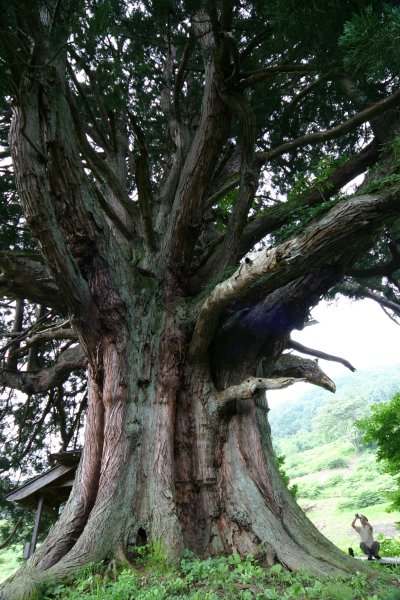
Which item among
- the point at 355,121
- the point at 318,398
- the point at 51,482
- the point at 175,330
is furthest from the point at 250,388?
the point at 318,398

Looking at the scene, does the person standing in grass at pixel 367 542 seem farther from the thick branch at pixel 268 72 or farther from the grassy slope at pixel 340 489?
the grassy slope at pixel 340 489

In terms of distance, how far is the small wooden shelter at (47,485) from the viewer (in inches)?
192

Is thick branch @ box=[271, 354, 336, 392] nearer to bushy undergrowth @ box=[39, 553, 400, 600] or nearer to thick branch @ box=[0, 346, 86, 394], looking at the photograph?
bushy undergrowth @ box=[39, 553, 400, 600]

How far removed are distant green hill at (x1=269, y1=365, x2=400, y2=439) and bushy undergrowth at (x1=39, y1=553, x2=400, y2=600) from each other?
61132 millimetres

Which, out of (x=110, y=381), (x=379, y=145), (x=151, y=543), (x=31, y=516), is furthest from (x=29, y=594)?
(x=31, y=516)

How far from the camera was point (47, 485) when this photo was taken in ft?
16.3

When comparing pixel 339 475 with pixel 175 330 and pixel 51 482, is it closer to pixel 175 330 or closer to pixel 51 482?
pixel 51 482

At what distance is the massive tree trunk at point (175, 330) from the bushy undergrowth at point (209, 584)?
158mm

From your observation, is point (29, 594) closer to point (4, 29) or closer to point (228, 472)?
point (228, 472)

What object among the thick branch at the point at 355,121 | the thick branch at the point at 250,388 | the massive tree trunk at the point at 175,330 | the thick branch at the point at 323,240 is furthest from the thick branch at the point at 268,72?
the thick branch at the point at 250,388

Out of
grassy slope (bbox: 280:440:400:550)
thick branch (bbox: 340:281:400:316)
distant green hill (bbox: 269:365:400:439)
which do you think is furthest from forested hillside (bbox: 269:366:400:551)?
thick branch (bbox: 340:281:400:316)

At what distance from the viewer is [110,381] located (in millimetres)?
3824

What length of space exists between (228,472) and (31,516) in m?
5.72

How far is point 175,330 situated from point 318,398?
87602mm
